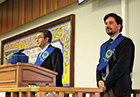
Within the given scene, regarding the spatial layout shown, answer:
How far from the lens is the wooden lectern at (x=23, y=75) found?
2.83 m

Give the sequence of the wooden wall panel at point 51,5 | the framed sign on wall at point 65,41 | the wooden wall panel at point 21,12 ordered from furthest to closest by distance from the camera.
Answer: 1. the wooden wall panel at point 21,12
2. the wooden wall panel at point 51,5
3. the framed sign on wall at point 65,41

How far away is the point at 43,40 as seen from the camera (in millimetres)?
3943

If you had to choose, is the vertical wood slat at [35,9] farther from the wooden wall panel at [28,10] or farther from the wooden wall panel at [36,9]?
the wooden wall panel at [28,10]

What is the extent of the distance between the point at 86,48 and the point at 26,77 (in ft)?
8.30

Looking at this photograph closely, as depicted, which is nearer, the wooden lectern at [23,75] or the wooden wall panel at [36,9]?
the wooden lectern at [23,75]

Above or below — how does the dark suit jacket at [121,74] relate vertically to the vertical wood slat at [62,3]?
below

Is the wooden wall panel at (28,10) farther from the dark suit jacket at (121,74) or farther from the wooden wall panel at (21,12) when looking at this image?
the dark suit jacket at (121,74)

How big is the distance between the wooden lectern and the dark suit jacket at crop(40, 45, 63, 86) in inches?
19.2

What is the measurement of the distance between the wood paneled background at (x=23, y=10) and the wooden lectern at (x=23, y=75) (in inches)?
101

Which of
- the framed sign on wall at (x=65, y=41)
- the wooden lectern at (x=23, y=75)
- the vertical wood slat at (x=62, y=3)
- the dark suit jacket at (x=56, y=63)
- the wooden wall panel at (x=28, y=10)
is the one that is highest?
the wooden wall panel at (x=28, y=10)

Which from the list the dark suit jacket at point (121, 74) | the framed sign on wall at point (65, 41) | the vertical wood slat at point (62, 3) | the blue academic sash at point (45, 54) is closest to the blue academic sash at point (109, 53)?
the dark suit jacket at point (121, 74)

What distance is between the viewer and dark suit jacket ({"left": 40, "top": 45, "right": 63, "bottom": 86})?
12.5ft

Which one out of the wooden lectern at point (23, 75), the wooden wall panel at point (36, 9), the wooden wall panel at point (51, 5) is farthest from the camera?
the wooden wall panel at point (36, 9)

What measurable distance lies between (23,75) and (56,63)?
38.5 inches
